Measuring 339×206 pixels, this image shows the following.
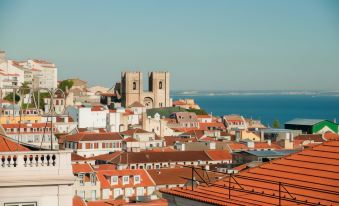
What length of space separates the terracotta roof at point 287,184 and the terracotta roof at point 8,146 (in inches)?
61.1

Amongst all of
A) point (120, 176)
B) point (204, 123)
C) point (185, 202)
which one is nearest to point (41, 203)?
point (185, 202)

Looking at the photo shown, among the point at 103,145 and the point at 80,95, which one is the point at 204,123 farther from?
the point at 103,145

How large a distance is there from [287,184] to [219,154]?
140ft

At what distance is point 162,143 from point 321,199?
54.2 meters

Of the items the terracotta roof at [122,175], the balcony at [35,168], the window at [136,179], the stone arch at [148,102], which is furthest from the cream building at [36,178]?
the stone arch at [148,102]

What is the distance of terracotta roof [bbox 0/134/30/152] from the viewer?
7848mm

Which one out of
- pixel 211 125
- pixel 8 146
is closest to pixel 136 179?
pixel 8 146

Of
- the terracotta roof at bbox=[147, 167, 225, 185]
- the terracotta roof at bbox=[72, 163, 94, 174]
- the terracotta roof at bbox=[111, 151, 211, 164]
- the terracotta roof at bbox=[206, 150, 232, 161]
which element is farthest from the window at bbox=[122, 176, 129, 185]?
the terracotta roof at bbox=[206, 150, 232, 161]

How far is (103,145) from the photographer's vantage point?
54.8 meters

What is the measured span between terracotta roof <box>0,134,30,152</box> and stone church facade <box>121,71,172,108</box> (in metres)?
91.2

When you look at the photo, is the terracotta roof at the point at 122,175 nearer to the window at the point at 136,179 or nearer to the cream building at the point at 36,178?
the window at the point at 136,179

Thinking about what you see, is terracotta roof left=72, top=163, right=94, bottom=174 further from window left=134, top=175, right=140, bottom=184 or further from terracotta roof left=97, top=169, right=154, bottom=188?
window left=134, top=175, right=140, bottom=184

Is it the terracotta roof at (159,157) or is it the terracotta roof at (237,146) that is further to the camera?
the terracotta roof at (237,146)

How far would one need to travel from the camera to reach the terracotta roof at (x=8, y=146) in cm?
785
